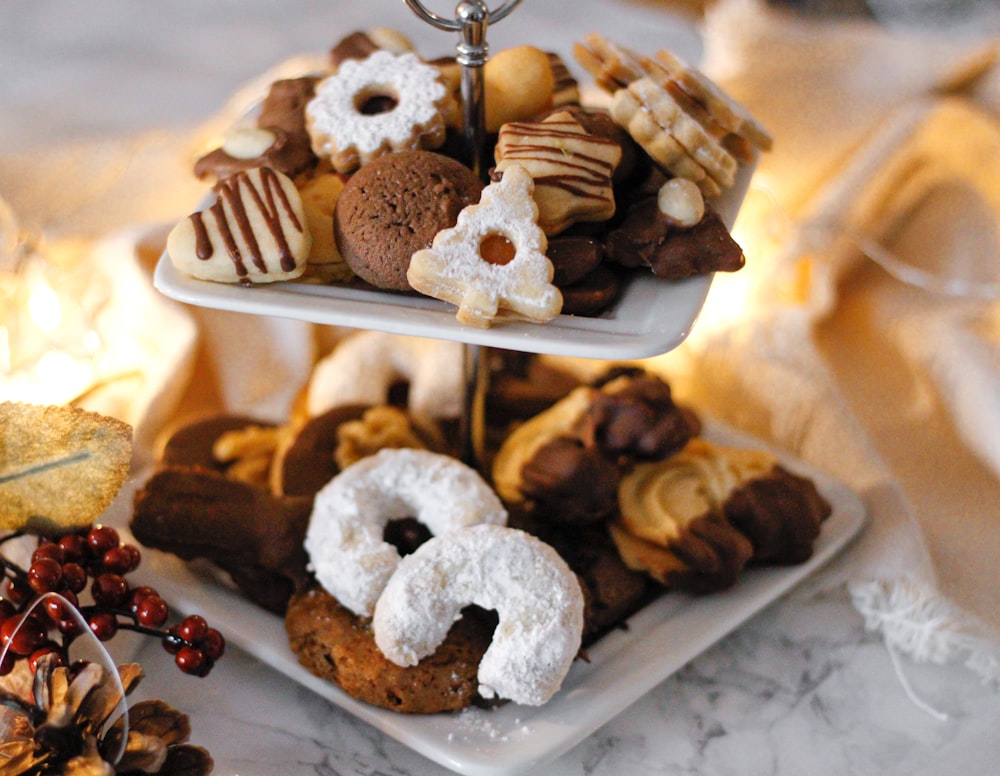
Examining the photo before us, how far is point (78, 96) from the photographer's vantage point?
1677 millimetres

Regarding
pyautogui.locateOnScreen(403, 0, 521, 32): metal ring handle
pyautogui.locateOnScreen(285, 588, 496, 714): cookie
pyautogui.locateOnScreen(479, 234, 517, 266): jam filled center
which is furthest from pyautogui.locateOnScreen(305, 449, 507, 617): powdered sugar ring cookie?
pyautogui.locateOnScreen(403, 0, 521, 32): metal ring handle

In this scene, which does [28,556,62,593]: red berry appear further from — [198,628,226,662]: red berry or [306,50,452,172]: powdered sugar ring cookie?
[306,50,452,172]: powdered sugar ring cookie

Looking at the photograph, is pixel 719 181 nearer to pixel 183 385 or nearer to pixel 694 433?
pixel 694 433

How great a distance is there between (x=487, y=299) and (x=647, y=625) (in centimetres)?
36

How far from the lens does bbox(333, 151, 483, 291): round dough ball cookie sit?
0.70m

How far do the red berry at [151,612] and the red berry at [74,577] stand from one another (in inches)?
1.9

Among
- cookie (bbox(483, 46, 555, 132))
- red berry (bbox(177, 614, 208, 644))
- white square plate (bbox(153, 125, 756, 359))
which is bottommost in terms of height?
red berry (bbox(177, 614, 208, 644))

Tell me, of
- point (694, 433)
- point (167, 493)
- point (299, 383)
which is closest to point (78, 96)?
point (299, 383)

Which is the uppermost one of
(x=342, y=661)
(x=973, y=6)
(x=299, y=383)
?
(x=973, y=6)

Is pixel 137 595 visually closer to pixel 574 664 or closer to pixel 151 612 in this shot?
pixel 151 612

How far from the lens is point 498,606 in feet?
2.43

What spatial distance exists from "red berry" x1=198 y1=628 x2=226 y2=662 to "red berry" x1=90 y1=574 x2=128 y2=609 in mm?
71

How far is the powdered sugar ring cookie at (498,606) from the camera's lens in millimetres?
714

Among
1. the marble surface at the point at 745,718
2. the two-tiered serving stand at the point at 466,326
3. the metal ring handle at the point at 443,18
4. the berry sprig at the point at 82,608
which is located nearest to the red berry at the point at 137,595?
the berry sprig at the point at 82,608
